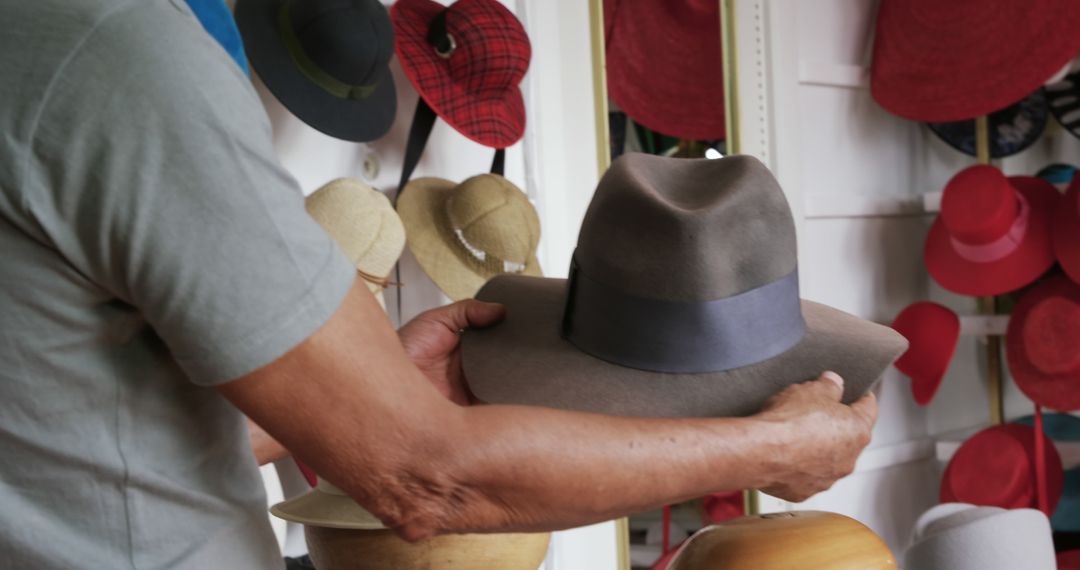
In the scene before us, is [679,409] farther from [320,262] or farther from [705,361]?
[320,262]

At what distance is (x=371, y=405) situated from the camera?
573 mm

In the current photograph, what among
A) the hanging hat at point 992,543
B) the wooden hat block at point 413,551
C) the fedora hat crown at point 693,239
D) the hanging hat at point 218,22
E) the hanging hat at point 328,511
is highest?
the hanging hat at point 218,22

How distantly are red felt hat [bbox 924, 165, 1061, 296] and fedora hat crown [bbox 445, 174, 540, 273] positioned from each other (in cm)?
107

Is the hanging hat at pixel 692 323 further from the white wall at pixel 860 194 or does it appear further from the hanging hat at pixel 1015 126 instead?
the hanging hat at pixel 1015 126

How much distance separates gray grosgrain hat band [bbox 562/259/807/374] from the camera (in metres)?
0.88

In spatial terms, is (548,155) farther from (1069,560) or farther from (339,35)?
(1069,560)

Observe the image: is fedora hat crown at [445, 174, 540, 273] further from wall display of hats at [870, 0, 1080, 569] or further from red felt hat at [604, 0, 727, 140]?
wall display of hats at [870, 0, 1080, 569]

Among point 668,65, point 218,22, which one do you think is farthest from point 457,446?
point 668,65

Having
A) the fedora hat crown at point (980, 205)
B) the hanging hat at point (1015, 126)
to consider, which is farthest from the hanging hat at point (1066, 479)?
the hanging hat at point (1015, 126)

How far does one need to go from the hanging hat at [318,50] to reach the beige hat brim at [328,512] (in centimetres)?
59

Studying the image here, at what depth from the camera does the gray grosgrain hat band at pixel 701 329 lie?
34.7 inches

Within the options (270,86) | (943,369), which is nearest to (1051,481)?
(943,369)

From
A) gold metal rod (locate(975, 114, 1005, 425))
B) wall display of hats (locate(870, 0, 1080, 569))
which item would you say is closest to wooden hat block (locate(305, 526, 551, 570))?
wall display of hats (locate(870, 0, 1080, 569))

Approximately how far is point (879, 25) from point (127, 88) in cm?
220
